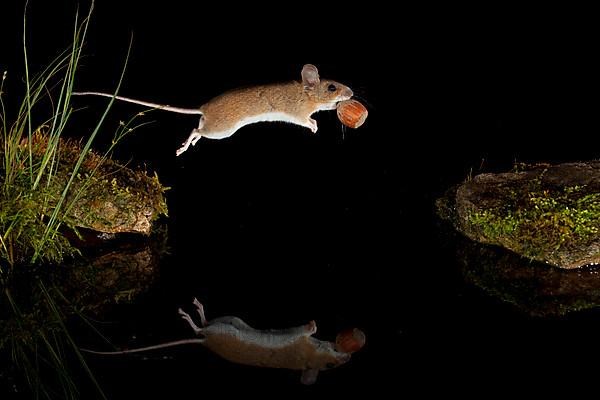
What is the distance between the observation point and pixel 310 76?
645 centimetres

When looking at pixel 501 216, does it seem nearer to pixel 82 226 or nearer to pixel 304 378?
pixel 304 378

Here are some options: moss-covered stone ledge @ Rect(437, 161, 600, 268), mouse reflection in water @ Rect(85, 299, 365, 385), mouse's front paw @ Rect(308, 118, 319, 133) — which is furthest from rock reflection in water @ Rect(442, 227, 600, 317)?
mouse's front paw @ Rect(308, 118, 319, 133)

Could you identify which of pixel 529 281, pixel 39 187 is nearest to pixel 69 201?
pixel 39 187

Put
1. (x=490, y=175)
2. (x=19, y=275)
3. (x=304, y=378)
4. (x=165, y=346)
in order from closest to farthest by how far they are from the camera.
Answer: (x=304, y=378) < (x=165, y=346) < (x=19, y=275) < (x=490, y=175)

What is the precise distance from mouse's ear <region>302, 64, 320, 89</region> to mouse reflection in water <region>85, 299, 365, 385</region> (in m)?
1.88

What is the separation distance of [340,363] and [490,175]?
2546mm

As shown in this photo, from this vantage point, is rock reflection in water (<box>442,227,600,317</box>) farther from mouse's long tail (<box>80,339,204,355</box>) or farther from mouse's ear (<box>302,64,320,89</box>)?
mouse's long tail (<box>80,339,204,355</box>)

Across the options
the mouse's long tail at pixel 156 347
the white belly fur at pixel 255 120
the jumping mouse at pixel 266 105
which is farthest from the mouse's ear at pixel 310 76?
the mouse's long tail at pixel 156 347

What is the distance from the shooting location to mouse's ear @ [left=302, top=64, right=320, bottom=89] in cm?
643

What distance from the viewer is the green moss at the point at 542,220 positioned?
20.1 ft

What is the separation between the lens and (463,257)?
627 centimetres

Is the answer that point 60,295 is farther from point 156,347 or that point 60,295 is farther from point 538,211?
point 538,211

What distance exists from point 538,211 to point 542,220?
0.09 meters

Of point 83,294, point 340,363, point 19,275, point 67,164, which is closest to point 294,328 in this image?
point 340,363
